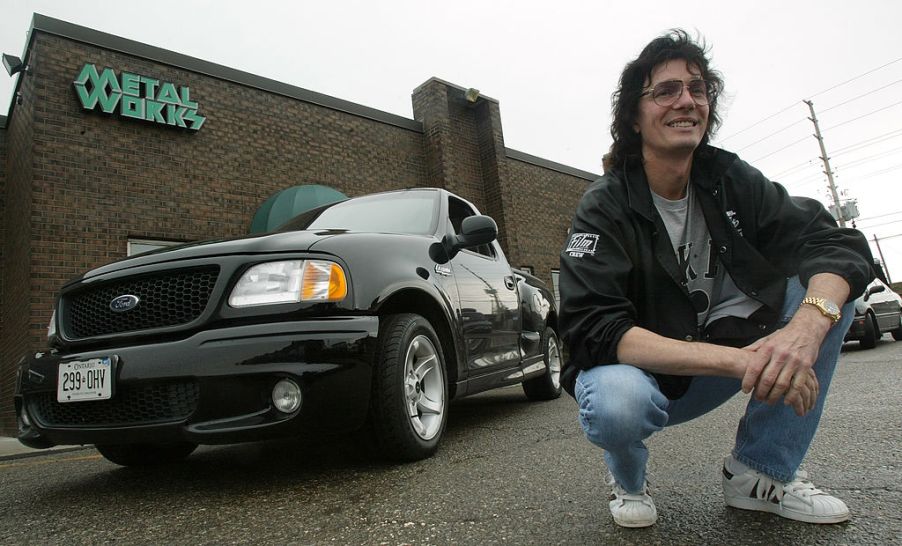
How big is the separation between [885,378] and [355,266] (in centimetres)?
487

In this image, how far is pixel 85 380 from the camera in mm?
A: 2359

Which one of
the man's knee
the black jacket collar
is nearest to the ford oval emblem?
the man's knee

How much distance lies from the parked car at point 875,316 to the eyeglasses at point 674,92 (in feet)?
27.8

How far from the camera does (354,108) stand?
11023mm

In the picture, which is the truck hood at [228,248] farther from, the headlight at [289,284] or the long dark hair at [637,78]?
the long dark hair at [637,78]

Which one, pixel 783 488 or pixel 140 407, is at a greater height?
pixel 140 407

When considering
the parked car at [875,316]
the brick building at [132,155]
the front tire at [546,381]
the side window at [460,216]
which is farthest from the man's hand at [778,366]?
the parked car at [875,316]

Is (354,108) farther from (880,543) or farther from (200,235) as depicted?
(880,543)

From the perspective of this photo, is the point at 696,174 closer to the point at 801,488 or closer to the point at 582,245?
the point at 582,245

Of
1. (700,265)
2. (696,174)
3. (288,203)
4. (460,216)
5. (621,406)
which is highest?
(288,203)

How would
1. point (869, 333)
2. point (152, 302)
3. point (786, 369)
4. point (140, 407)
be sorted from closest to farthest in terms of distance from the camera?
point (786, 369)
point (140, 407)
point (152, 302)
point (869, 333)

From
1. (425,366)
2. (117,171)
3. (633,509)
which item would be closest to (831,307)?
(633,509)

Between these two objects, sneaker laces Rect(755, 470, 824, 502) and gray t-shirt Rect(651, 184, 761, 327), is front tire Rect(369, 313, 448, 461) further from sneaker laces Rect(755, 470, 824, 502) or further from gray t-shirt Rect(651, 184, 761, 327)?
sneaker laces Rect(755, 470, 824, 502)

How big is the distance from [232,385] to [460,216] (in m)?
2.42
